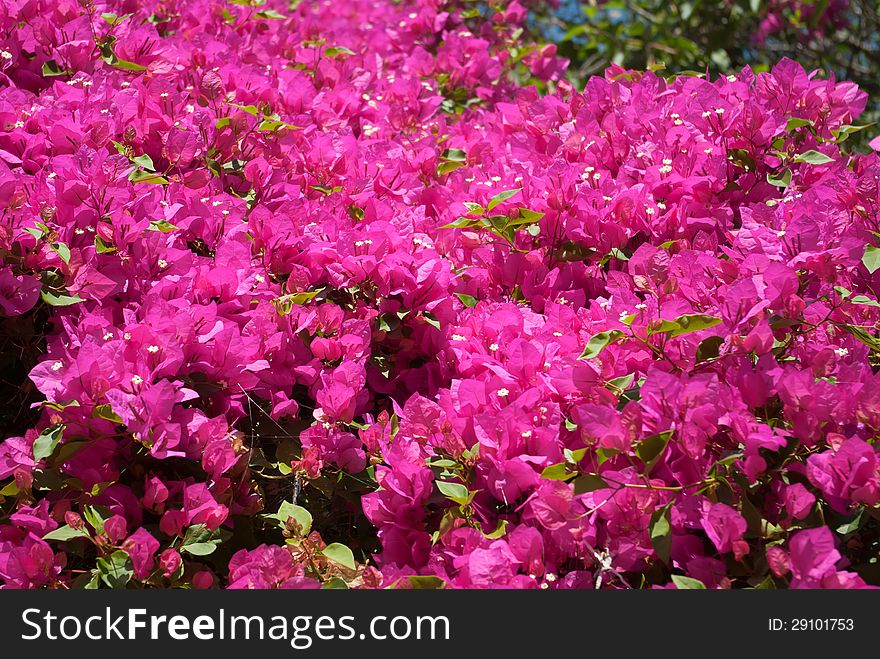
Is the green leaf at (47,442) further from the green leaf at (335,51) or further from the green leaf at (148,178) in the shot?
the green leaf at (335,51)

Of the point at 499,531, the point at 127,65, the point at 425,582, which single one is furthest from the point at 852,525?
the point at 127,65

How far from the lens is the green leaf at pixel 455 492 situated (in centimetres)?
139

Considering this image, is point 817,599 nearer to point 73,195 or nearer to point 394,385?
point 394,385

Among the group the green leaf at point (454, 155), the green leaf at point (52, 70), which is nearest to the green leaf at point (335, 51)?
the green leaf at point (454, 155)

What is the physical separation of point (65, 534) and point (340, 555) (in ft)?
1.40

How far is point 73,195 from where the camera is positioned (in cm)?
167

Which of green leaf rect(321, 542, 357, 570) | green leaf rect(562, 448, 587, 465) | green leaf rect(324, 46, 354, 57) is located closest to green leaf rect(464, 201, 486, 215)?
green leaf rect(562, 448, 587, 465)

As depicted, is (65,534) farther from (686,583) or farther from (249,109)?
(249,109)

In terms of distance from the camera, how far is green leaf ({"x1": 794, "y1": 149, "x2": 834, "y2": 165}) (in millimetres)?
1858

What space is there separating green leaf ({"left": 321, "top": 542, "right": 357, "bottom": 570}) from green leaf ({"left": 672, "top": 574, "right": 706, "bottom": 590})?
1.66 feet

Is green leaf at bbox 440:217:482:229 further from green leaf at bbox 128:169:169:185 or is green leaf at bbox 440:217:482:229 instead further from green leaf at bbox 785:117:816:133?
green leaf at bbox 785:117:816:133

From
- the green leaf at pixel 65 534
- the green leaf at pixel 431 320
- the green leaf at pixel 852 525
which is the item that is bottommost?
the green leaf at pixel 65 534

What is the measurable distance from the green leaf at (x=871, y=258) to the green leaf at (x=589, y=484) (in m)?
0.68

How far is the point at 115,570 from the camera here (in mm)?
1335
